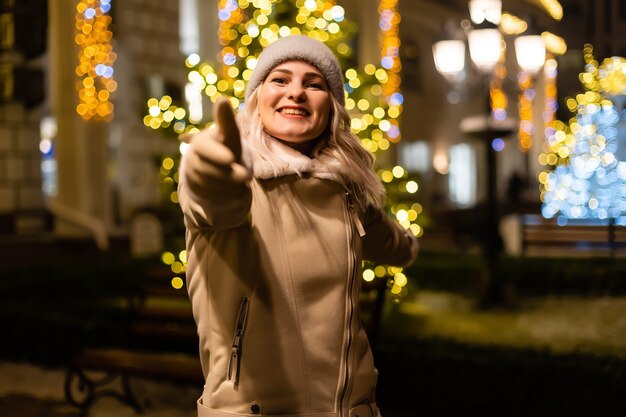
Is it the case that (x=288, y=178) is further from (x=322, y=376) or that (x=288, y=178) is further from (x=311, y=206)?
(x=322, y=376)

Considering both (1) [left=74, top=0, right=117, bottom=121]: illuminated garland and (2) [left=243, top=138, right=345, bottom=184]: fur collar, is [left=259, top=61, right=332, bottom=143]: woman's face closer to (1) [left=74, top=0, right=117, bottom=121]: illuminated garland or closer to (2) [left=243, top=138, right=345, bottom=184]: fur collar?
(2) [left=243, top=138, right=345, bottom=184]: fur collar

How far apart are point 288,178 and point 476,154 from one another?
95.2 feet

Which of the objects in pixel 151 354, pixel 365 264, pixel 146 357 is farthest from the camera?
pixel 365 264

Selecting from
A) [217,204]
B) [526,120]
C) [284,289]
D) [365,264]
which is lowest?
[365,264]

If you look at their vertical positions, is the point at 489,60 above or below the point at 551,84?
below

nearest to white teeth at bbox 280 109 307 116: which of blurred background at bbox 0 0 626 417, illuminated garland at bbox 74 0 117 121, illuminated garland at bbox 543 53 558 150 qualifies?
blurred background at bbox 0 0 626 417

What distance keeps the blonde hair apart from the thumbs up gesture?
1.36 ft

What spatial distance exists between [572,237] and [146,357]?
13.7 feet

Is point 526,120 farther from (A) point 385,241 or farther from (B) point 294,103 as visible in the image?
(B) point 294,103

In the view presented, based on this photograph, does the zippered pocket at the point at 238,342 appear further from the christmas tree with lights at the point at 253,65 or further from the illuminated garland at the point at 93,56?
the illuminated garland at the point at 93,56

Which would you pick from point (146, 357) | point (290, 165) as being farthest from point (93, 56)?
point (290, 165)

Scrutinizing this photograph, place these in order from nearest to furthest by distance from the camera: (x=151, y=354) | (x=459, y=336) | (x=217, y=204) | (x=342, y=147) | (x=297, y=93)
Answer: (x=217, y=204) < (x=297, y=93) < (x=342, y=147) < (x=151, y=354) < (x=459, y=336)

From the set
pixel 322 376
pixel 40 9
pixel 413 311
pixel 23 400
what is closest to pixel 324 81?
pixel 322 376

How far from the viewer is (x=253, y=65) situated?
6.84 m
